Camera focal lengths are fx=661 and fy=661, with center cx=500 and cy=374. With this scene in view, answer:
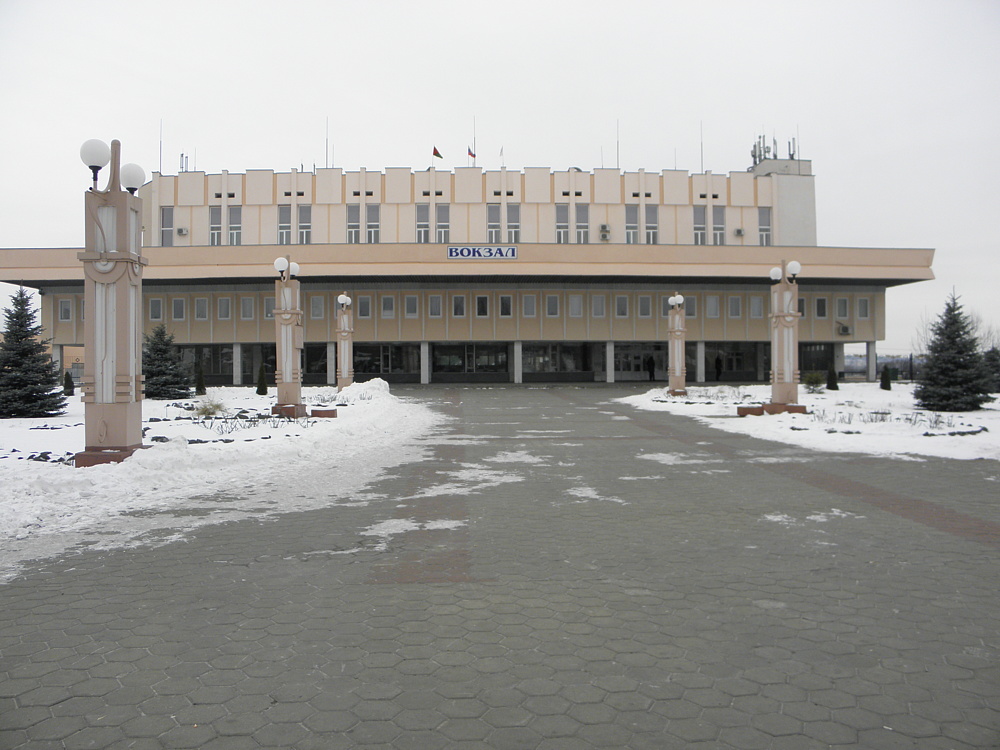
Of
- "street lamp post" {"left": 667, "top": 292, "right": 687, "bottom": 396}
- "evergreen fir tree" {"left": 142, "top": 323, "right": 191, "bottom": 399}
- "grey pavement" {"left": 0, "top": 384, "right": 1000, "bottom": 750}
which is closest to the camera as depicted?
"grey pavement" {"left": 0, "top": 384, "right": 1000, "bottom": 750}

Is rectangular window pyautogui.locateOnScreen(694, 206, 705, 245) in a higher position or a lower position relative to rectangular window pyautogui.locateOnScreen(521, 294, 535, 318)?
higher

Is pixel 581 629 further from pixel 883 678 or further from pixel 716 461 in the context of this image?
pixel 716 461

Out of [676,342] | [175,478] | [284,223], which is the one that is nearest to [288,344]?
[175,478]

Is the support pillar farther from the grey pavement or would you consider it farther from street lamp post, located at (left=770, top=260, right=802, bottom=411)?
the grey pavement

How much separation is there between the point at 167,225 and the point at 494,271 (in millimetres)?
25702

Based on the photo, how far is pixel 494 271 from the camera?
40.6 m

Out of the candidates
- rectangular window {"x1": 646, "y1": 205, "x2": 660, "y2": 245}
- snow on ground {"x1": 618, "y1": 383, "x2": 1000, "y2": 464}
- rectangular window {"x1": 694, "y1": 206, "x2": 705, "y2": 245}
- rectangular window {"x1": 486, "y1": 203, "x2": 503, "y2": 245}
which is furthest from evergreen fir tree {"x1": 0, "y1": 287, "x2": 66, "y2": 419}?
rectangular window {"x1": 694, "y1": 206, "x2": 705, "y2": 245}

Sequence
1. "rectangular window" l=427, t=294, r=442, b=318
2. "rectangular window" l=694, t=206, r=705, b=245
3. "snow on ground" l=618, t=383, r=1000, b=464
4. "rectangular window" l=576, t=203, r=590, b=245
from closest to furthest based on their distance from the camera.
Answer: "snow on ground" l=618, t=383, r=1000, b=464 < "rectangular window" l=427, t=294, r=442, b=318 < "rectangular window" l=576, t=203, r=590, b=245 < "rectangular window" l=694, t=206, r=705, b=245

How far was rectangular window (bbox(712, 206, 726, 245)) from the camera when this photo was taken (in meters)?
49.6

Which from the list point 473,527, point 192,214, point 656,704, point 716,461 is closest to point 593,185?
point 192,214

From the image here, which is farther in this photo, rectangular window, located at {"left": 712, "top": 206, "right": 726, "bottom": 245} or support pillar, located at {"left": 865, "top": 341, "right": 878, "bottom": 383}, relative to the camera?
rectangular window, located at {"left": 712, "top": 206, "right": 726, "bottom": 245}

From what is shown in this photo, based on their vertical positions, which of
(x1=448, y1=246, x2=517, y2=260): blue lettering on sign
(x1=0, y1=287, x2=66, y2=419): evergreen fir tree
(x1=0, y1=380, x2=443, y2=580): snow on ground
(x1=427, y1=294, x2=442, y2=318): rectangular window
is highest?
(x1=448, y1=246, x2=517, y2=260): blue lettering on sign

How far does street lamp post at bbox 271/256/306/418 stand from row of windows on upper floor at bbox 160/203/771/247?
1161 inches

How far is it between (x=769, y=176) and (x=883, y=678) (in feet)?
174
